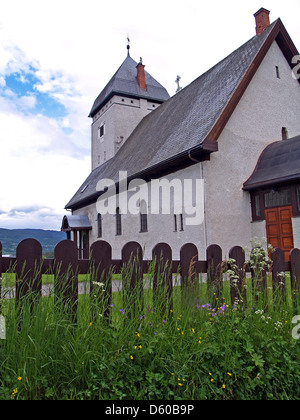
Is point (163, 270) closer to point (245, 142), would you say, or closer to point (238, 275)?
point (238, 275)

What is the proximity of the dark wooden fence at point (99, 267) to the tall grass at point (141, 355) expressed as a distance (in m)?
0.15

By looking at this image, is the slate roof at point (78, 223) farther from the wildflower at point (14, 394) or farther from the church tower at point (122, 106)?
the wildflower at point (14, 394)

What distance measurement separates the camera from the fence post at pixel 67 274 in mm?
2881

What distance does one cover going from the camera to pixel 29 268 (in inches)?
113

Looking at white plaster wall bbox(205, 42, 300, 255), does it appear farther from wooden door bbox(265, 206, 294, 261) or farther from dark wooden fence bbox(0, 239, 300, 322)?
dark wooden fence bbox(0, 239, 300, 322)

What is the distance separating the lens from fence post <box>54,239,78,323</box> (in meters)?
2.88

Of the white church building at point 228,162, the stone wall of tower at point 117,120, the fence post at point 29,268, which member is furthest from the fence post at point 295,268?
the stone wall of tower at point 117,120

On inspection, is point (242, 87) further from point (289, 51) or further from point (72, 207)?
point (72, 207)

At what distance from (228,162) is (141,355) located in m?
10.6

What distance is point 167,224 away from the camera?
44.9 ft

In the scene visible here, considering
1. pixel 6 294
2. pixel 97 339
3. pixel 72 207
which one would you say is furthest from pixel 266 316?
pixel 72 207

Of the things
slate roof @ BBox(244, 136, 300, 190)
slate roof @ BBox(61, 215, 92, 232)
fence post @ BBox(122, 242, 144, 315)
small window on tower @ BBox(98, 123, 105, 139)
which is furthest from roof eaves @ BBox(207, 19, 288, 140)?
small window on tower @ BBox(98, 123, 105, 139)

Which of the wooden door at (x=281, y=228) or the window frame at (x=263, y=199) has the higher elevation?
the window frame at (x=263, y=199)

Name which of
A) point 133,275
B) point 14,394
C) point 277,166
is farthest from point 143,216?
point 14,394
